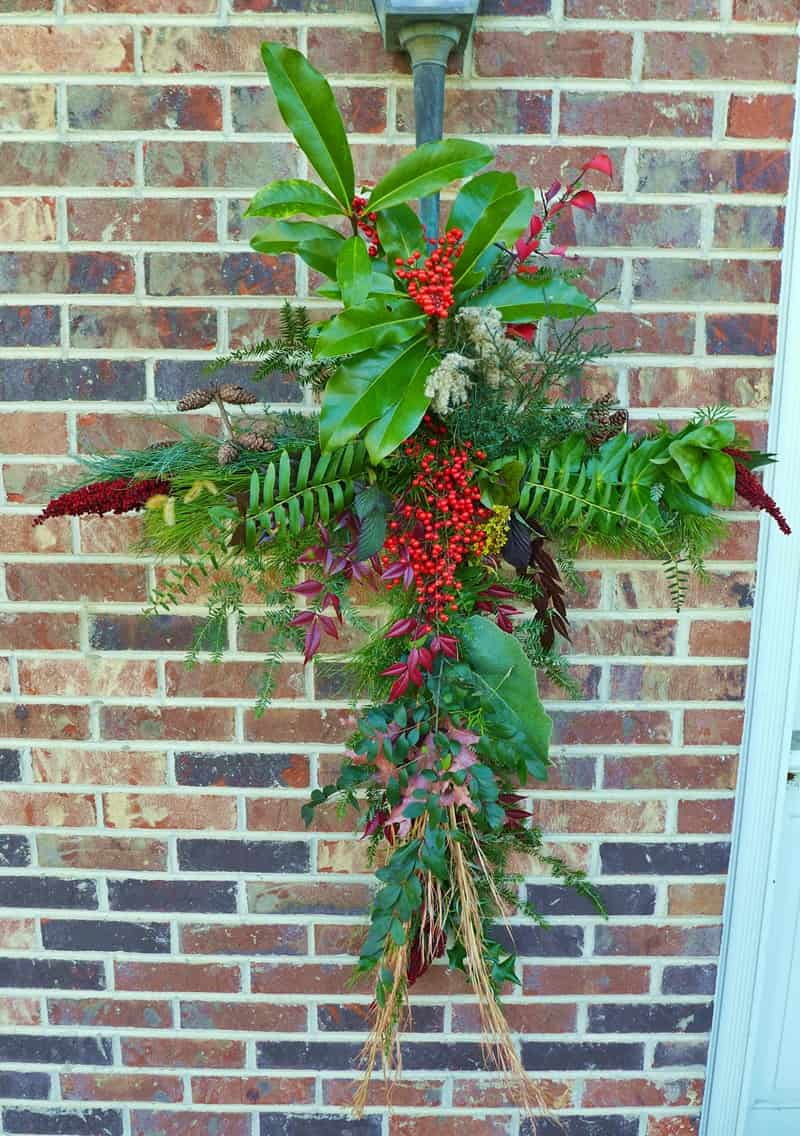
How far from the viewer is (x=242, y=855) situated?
1428 millimetres

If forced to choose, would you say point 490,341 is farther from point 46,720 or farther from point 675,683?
point 46,720

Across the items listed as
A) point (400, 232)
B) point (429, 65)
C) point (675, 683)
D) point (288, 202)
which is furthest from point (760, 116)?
point (675, 683)

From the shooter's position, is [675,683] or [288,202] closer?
[288,202]

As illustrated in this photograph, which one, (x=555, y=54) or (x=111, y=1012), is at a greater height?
(x=555, y=54)

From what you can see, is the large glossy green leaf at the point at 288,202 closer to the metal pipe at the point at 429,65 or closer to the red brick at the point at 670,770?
the metal pipe at the point at 429,65

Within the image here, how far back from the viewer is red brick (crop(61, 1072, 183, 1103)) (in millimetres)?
1484

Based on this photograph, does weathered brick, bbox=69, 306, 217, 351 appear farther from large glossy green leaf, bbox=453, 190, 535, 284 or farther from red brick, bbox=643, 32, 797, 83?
red brick, bbox=643, 32, 797, 83

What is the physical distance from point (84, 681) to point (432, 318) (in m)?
0.83

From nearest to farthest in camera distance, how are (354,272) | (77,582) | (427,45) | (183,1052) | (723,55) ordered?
(354,272) → (427,45) → (723,55) → (77,582) → (183,1052)

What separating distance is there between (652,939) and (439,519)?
2.82 feet

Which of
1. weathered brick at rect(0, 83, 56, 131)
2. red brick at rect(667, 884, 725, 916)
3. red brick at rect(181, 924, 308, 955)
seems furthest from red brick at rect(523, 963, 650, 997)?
weathered brick at rect(0, 83, 56, 131)

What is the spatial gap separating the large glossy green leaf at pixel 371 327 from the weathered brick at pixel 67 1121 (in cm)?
140

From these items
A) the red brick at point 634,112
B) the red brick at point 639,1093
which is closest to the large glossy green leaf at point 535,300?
the red brick at point 634,112

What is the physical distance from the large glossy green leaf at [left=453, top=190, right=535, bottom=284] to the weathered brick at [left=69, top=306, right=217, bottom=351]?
0.45m
